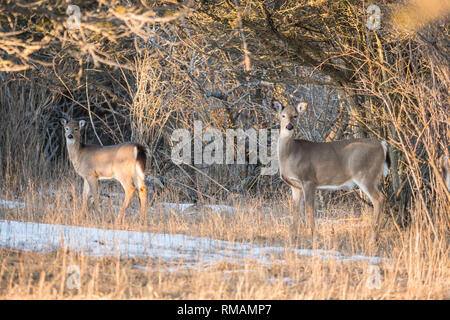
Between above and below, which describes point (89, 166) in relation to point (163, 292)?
above

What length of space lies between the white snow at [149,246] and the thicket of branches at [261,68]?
5.16 feet

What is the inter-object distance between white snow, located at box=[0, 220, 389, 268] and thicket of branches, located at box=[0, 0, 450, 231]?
157 cm

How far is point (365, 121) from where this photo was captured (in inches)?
344

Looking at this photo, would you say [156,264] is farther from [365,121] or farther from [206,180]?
[206,180]

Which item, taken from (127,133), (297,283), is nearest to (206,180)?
(127,133)

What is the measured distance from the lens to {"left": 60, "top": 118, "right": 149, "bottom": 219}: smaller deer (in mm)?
9625

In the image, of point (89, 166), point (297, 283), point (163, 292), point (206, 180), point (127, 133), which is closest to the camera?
point (163, 292)

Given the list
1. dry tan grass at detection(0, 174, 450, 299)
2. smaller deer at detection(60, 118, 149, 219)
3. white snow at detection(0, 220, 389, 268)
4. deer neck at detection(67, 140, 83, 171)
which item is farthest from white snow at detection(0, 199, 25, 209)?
dry tan grass at detection(0, 174, 450, 299)

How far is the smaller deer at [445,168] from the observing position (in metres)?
6.46

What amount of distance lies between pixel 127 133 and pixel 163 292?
1126 centimetres

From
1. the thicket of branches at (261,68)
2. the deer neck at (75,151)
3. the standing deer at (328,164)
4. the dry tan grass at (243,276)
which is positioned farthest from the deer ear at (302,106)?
the deer neck at (75,151)

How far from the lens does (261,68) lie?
9.63 metres

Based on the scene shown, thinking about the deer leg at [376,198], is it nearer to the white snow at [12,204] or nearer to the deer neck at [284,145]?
the deer neck at [284,145]
